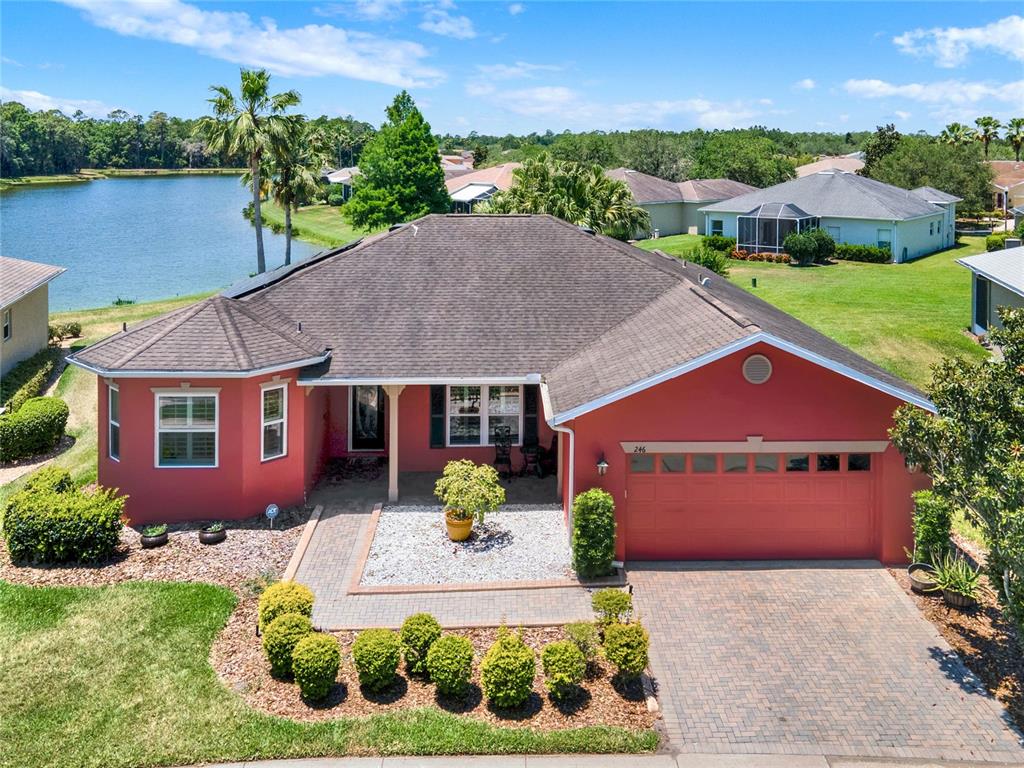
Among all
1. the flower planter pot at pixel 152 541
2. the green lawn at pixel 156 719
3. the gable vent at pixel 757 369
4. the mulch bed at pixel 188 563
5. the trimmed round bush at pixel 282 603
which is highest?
the gable vent at pixel 757 369

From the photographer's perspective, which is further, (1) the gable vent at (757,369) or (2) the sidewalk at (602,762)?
(1) the gable vent at (757,369)

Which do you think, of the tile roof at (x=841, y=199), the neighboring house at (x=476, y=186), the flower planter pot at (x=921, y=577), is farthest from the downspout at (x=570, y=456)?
the neighboring house at (x=476, y=186)

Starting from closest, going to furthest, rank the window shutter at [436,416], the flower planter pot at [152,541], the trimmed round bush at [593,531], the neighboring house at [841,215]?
the trimmed round bush at [593,531]
the flower planter pot at [152,541]
the window shutter at [436,416]
the neighboring house at [841,215]

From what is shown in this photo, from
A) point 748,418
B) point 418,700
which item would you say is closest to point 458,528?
point 418,700

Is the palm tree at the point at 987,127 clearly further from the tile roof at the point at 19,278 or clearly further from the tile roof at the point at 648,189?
the tile roof at the point at 19,278

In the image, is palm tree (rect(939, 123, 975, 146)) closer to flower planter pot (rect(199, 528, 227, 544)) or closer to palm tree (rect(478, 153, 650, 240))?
palm tree (rect(478, 153, 650, 240))

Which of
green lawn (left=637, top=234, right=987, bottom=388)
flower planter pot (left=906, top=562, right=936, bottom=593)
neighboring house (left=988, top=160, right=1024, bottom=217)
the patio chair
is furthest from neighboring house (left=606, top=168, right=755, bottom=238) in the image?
flower planter pot (left=906, top=562, right=936, bottom=593)

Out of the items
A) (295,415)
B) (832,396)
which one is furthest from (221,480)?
(832,396)

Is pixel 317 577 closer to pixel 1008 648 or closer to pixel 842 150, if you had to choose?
pixel 1008 648
